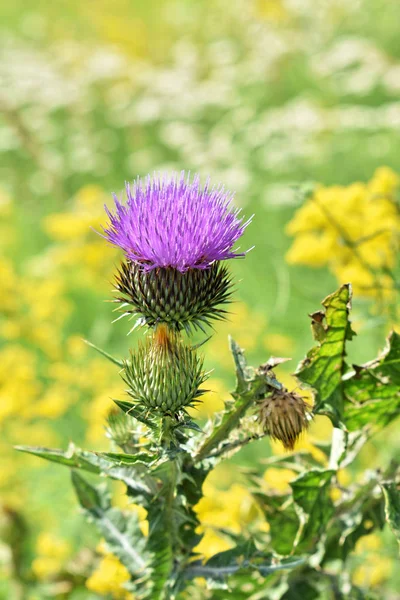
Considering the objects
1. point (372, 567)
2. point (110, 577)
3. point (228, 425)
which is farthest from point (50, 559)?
point (228, 425)

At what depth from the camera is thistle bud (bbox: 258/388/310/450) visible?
4.33 feet

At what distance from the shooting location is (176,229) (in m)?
1.33

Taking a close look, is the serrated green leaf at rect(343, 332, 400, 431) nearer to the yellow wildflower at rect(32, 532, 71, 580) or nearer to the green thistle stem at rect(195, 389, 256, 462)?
the green thistle stem at rect(195, 389, 256, 462)

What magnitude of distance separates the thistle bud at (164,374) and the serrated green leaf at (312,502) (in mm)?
313

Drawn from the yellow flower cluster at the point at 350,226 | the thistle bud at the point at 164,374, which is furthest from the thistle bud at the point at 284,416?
the yellow flower cluster at the point at 350,226

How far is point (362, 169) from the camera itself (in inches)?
279

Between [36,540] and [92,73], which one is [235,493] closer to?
[36,540]

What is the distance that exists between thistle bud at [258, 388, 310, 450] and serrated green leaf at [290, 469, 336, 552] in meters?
0.16

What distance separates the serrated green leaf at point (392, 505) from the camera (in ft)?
4.44

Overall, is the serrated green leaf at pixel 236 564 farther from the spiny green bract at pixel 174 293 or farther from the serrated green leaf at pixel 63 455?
the spiny green bract at pixel 174 293

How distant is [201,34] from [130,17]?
5.49 ft

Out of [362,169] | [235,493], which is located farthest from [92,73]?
[235,493]

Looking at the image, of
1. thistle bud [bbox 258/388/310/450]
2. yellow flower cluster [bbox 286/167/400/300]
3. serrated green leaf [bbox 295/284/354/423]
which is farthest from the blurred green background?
thistle bud [bbox 258/388/310/450]

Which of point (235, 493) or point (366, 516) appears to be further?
point (235, 493)
